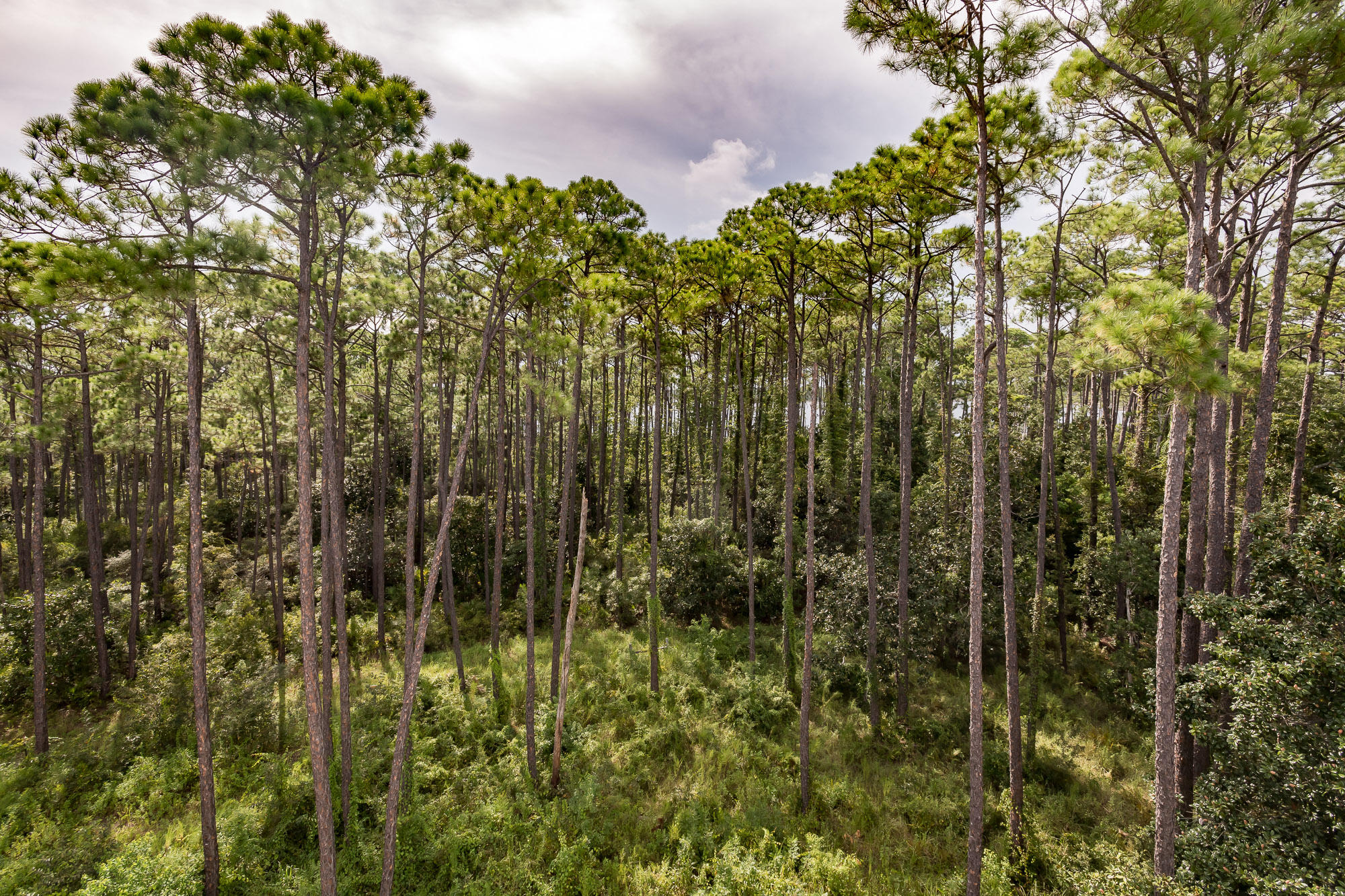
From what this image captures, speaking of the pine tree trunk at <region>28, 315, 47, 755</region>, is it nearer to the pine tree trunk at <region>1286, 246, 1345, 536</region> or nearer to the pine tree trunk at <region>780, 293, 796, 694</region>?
the pine tree trunk at <region>780, 293, 796, 694</region>

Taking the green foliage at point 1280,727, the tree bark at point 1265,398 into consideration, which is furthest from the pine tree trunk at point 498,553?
the tree bark at point 1265,398

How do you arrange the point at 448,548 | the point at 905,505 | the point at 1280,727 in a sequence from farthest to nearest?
the point at 448,548 < the point at 905,505 < the point at 1280,727

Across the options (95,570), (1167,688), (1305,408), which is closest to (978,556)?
(1167,688)

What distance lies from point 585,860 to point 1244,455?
16.6m

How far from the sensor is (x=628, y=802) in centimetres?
971

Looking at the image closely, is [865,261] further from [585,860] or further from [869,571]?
[585,860]

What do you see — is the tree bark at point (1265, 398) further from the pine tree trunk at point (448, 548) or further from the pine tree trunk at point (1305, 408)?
the pine tree trunk at point (448, 548)

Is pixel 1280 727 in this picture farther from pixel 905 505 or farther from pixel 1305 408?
pixel 1305 408

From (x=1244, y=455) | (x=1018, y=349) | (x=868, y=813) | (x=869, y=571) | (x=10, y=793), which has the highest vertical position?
(x=1018, y=349)

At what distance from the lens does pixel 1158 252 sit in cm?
1291

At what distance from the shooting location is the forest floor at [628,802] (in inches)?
309

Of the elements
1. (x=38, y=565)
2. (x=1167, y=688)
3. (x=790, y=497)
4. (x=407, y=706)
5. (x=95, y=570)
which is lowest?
(x=407, y=706)

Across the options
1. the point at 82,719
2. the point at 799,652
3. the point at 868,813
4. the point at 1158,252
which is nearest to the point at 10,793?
the point at 82,719

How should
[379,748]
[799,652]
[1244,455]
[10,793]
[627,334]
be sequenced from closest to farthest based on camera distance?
[10,793] < [379,748] < [1244,455] < [799,652] < [627,334]
